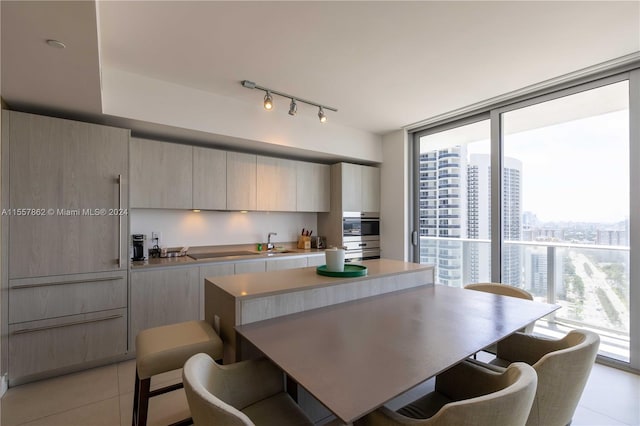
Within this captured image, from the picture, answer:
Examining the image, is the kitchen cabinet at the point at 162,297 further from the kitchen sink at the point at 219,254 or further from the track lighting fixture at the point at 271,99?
the track lighting fixture at the point at 271,99

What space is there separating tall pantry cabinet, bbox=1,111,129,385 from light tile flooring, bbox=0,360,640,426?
183mm

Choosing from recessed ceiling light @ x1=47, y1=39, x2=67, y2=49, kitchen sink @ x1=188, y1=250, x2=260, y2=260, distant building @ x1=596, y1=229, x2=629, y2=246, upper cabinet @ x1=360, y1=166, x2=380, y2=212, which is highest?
recessed ceiling light @ x1=47, y1=39, x2=67, y2=49

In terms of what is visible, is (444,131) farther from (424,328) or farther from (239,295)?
(239,295)

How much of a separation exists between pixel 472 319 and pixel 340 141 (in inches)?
120

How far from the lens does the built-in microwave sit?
4246mm

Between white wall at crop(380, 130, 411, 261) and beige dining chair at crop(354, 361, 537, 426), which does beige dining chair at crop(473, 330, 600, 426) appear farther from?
white wall at crop(380, 130, 411, 261)

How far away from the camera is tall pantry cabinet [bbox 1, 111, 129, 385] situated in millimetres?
2250

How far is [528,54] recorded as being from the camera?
7.75 feet

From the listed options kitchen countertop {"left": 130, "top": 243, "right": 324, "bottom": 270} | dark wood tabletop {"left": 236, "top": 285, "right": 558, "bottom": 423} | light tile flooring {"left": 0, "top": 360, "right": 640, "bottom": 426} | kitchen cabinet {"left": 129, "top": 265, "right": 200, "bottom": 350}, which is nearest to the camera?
dark wood tabletop {"left": 236, "top": 285, "right": 558, "bottom": 423}

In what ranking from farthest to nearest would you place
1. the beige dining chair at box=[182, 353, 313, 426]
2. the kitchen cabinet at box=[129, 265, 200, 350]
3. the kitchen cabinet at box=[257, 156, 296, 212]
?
the kitchen cabinet at box=[257, 156, 296, 212] → the kitchen cabinet at box=[129, 265, 200, 350] → the beige dining chair at box=[182, 353, 313, 426]

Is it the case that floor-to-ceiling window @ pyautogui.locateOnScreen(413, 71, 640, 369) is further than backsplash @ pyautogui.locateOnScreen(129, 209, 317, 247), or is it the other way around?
backsplash @ pyautogui.locateOnScreen(129, 209, 317, 247)

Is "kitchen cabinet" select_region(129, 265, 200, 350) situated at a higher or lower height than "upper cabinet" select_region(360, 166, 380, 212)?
lower

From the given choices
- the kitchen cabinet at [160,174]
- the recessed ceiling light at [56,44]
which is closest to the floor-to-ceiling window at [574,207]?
the kitchen cabinet at [160,174]

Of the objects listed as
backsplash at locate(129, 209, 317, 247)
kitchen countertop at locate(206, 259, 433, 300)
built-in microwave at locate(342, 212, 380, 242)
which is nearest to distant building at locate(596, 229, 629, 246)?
kitchen countertop at locate(206, 259, 433, 300)
